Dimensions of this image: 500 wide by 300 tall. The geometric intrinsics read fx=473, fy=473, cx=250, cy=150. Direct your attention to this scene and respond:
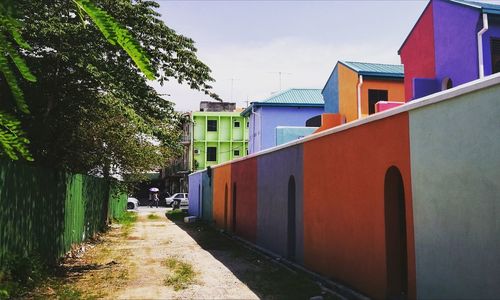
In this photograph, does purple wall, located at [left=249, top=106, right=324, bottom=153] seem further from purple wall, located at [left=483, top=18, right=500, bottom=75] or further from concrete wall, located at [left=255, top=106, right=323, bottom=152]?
purple wall, located at [left=483, top=18, right=500, bottom=75]

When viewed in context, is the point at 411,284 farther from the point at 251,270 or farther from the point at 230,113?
the point at 230,113

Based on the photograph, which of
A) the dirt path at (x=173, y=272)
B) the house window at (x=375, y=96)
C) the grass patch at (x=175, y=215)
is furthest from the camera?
the grass patch at (x=175, y=215)

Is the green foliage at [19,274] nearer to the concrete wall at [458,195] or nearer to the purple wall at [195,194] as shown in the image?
the concrete wall at [458,195]

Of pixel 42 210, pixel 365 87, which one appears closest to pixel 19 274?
pixel 42 210

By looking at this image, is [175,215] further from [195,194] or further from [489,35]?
[489,35]

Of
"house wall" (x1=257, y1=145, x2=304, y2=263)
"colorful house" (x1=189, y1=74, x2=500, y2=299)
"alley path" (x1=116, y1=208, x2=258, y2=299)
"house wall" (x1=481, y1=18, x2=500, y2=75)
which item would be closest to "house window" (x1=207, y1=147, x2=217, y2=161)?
"alley path" (x1=116, y1=208, x2=258, y2=299)

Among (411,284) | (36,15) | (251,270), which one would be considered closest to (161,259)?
(251,270)

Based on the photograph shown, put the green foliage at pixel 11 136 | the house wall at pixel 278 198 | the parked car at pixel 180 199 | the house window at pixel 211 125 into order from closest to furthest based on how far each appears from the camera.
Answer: the green foliage at pixel 11 136 < the house wall at pixel 278 198 < the parked car at pixel 180 199 < the house window at pixel 211 125

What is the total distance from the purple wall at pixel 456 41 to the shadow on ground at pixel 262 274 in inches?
307

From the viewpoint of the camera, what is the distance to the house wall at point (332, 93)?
945 inches

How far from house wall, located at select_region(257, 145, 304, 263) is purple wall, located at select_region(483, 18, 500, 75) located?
5936 millimetres

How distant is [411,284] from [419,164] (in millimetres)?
1740

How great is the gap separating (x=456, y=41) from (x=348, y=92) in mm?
8252

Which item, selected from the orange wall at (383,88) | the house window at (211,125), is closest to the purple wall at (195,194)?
the orange wall at (383,88)
